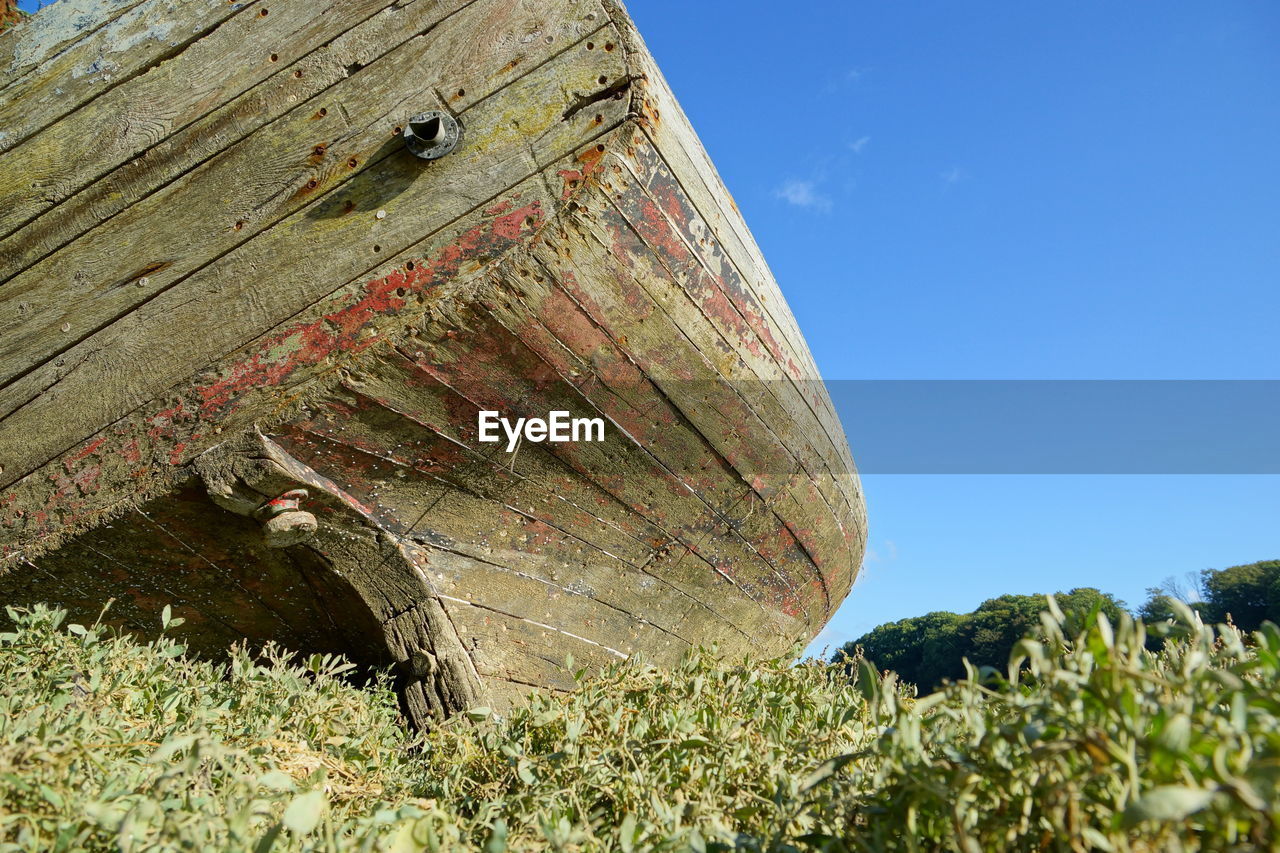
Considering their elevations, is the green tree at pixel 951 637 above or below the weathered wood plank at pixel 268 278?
above

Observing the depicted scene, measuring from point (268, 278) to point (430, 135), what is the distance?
664 mm

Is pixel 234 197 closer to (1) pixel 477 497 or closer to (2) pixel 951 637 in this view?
(1) pixel 477 497

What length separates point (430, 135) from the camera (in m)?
2.36

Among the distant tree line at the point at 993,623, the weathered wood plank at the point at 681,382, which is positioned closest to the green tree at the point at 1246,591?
the distant tree line at the point at 993,623

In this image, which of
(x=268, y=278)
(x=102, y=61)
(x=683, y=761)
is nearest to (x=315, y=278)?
(x=268, y=278)

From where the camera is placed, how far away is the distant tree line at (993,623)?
28.1m

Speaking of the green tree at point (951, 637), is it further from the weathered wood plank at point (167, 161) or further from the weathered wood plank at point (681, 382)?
the weathered wood plank at point (167, 161)

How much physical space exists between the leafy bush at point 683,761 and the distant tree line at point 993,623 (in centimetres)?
1967

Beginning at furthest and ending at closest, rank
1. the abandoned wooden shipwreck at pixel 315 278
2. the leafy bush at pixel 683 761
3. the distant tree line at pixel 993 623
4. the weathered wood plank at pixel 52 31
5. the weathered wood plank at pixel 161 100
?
1. the distant tree line at pixel 993 623
2. the weathered wood plank at pixel 52 31
3. the weathered wood plank at pixel 161 100
4. the abandoned wooden shipwreck at pixel 315 278
5. the leafy bush at pixel 683 761

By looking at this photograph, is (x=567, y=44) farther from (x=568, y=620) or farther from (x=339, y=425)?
(x=568, y=620)

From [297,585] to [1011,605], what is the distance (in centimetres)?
3923

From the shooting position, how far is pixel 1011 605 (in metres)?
36.3

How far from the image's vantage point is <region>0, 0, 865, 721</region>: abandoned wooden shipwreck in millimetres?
2332

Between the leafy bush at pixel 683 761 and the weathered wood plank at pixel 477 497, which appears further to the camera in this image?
the weathered wood plank at pixel 477 497
